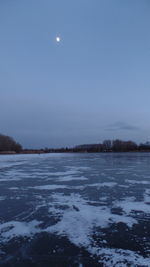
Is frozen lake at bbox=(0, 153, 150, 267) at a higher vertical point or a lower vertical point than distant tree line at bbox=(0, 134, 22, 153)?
lower

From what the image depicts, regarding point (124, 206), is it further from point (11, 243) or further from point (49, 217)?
point (11, 243)

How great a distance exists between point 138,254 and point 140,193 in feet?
11.1

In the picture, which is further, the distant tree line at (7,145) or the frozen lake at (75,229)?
the distant tree line at (7,145)

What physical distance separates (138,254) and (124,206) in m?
2.02

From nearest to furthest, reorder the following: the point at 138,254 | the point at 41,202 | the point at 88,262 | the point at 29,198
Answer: the point at 88,262, the point at 138,254, the point at 41,202, the point at 29,198

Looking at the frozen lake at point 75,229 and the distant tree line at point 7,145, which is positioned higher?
the distant tree line at point 7,145

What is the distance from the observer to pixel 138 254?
2.32 m

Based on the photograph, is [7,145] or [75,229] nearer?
[75,229]

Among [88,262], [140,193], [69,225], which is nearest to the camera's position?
[88,262]

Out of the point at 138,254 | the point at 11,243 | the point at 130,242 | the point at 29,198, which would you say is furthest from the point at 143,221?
the point at 29,198

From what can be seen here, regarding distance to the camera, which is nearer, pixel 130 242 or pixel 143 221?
pixel 130 242

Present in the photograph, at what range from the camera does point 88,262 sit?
218 cm

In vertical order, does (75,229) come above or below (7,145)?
below

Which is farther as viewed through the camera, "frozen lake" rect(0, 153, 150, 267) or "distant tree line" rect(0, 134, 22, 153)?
"distant tree line" rect(0, 134, 22, 153)
